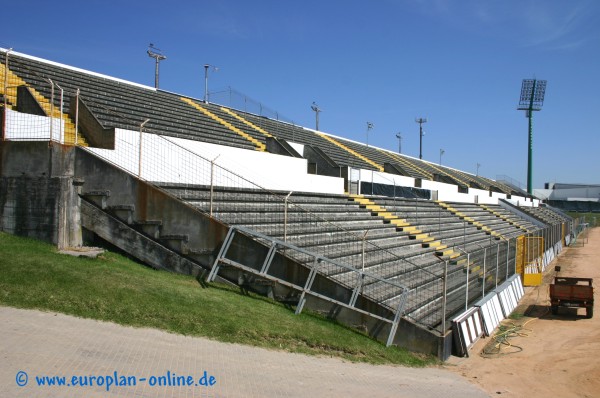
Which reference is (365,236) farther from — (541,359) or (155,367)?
(155,367)

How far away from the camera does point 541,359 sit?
9930mm

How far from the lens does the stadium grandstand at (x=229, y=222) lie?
8.83 m

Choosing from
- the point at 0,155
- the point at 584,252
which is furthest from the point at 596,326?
the point at 584,252

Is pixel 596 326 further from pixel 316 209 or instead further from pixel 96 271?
pixel 96 271

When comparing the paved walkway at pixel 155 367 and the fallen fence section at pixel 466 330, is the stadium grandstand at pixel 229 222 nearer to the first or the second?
the fallen fence section at pixel 466 330

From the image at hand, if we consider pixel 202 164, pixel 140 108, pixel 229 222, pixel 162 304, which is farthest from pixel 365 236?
pixel 140 108

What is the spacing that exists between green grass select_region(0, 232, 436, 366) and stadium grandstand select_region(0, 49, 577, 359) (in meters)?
0.47

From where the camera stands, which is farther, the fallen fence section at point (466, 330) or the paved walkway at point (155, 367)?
the fallen fence section at point (466, 330)

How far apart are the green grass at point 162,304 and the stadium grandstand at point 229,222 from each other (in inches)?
18.5

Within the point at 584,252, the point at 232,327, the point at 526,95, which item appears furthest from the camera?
the point at 526,95

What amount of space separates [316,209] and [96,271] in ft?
24.3

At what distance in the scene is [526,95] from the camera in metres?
77.9

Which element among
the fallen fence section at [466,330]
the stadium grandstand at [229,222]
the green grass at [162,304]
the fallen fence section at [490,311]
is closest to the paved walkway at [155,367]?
the green grass at [162,304]

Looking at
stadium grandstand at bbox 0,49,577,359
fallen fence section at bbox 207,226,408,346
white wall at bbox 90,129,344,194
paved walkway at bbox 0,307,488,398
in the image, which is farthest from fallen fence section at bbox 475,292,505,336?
white wall at bbox 90,129,344,194
